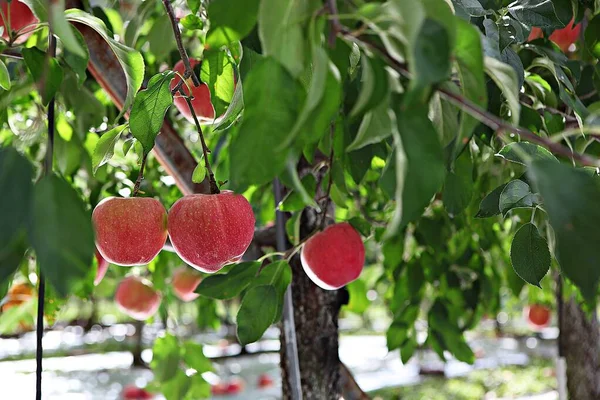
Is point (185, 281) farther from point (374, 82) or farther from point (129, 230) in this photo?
point (374, 82)

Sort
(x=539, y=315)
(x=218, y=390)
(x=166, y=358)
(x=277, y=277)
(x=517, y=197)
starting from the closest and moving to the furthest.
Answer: (x=517, y=197)
(x=277, y=277)
(x=166, y=358)
(x=539, y=315)
(x=218, y=390)

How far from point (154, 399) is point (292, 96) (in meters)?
5.17

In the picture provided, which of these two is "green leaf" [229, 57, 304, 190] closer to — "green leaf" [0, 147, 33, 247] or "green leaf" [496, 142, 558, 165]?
"green leaf" [0, 147, 33, 247]

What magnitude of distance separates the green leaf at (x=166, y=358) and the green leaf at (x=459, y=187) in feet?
2.16

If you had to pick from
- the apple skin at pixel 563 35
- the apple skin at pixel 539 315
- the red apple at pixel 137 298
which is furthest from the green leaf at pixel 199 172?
the apple skin at pixel 539 315

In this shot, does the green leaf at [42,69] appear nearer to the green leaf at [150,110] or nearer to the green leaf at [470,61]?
the green leaf at [150,110]

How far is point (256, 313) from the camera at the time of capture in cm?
55

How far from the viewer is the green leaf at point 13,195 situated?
0.82 ft

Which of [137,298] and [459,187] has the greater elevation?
[459,187]

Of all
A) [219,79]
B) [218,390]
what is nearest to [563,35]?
[219,79]

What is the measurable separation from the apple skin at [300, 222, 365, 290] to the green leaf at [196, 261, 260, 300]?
0.09 meters

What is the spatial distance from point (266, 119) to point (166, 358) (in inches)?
36.9

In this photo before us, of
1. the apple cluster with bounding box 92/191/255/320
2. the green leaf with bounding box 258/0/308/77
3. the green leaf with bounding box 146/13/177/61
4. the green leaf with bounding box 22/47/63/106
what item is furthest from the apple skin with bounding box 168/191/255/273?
the green leaf with bounding box 146/13/177/61

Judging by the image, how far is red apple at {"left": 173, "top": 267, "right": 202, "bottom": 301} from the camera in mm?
1385
